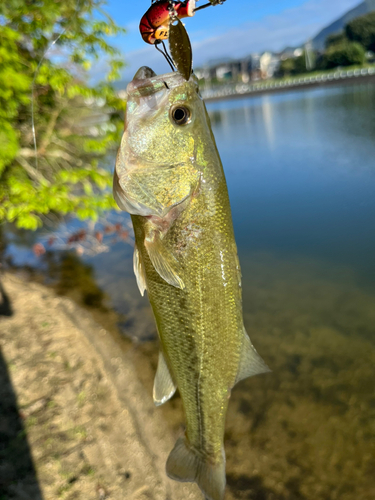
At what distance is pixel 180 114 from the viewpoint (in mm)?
1592

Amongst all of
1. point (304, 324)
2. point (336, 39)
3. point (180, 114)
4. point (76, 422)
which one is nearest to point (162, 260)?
point (180, 114)

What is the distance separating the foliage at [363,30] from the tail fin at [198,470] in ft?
318

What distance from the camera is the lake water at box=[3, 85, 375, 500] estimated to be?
4.47 meters

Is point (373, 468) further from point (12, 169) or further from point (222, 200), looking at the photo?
point (12, 169)

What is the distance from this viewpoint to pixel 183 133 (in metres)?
1.61

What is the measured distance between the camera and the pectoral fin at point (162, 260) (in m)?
1.61

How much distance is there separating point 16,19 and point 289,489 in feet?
24.5

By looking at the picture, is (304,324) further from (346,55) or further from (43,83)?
(346,55)

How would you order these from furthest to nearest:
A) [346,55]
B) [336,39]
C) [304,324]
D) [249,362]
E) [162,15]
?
[336,39], [346,55], [304,324], [249,362], [162,15]

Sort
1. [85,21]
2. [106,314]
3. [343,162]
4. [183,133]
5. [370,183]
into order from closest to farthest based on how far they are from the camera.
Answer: [183,133]
[85,21]
[106,314]
[370,183]
[343,162]

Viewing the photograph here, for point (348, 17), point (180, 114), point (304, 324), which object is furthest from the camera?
point (348, 17)

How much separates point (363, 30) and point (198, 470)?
101m

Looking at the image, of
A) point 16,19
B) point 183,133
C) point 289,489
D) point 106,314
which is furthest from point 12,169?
point 289,489

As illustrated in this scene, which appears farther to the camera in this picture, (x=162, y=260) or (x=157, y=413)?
(x=157, y=413)
